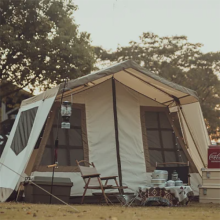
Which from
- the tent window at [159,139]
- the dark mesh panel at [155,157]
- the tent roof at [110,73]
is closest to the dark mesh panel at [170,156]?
the tent window at [159,139]

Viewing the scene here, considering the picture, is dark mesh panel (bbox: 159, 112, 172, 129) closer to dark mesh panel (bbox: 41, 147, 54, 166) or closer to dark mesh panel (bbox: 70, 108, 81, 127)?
dark mesh panel (bbox: 70, 108, 81, 127)

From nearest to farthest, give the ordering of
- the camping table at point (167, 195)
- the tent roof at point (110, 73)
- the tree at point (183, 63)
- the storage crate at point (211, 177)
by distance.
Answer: the camping table at point (167, 195) → the tent roof at point (110, 73) → the storage crate at point (211, 177) → the tree at point (183, 63)

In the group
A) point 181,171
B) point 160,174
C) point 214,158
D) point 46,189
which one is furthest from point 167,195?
point 46,189

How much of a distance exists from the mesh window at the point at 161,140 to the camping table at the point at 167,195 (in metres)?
1.69

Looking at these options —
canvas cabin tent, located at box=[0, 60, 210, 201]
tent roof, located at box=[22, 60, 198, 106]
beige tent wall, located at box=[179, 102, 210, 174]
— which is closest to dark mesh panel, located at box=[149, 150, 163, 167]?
canvas cabin tent, located at box=[0, 60, 210, 201]

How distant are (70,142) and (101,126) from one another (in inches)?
25.9

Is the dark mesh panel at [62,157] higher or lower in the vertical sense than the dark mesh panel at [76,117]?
lower

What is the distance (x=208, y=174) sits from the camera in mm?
8461

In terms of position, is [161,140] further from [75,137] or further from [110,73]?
[110,73]

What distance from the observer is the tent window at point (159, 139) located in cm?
929

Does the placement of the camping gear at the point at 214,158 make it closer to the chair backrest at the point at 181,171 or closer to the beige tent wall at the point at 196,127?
the chair backrest at the point at 181,171

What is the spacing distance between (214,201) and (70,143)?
8.49 feet

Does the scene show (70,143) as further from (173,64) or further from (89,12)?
(173,64)

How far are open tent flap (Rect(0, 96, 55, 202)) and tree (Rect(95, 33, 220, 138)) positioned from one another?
16.2m
